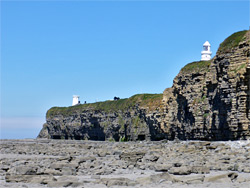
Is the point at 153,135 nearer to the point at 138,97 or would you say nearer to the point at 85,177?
the point at 138,97

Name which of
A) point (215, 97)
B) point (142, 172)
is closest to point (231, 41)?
point (215, 97)

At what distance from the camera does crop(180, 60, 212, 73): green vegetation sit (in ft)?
134

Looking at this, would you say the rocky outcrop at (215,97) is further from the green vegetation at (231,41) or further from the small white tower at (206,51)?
the small white tower at (206,51)

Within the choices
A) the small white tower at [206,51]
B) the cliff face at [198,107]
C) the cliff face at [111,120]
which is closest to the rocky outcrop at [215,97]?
the cliff face at [198,107]

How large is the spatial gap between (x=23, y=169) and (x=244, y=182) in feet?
23.1

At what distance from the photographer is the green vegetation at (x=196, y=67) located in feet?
134

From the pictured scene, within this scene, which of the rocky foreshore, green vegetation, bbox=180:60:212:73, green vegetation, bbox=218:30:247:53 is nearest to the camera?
the rocky foreshore

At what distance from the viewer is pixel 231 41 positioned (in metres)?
33.9

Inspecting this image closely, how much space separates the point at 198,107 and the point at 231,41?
763cm

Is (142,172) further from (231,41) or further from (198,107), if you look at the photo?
(198,107)

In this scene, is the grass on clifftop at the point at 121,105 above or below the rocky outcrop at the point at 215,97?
above

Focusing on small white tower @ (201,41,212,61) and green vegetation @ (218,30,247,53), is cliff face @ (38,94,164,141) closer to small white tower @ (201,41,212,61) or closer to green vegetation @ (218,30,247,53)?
green vegetation @ (218,30,247,53)

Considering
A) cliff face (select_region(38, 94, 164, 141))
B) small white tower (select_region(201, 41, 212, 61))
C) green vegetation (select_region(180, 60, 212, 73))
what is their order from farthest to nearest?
small white tower (select_region(201, 41, 212, 61)), cliff face (select_region(38, 94, 164, 141)), green vegetation (select_region(180, 60, 212, 73))

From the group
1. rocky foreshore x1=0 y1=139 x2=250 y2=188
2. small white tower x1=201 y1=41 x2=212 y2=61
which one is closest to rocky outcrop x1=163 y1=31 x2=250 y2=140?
rocky foreshore x1=0 y1=139 x2=250 y2=188
